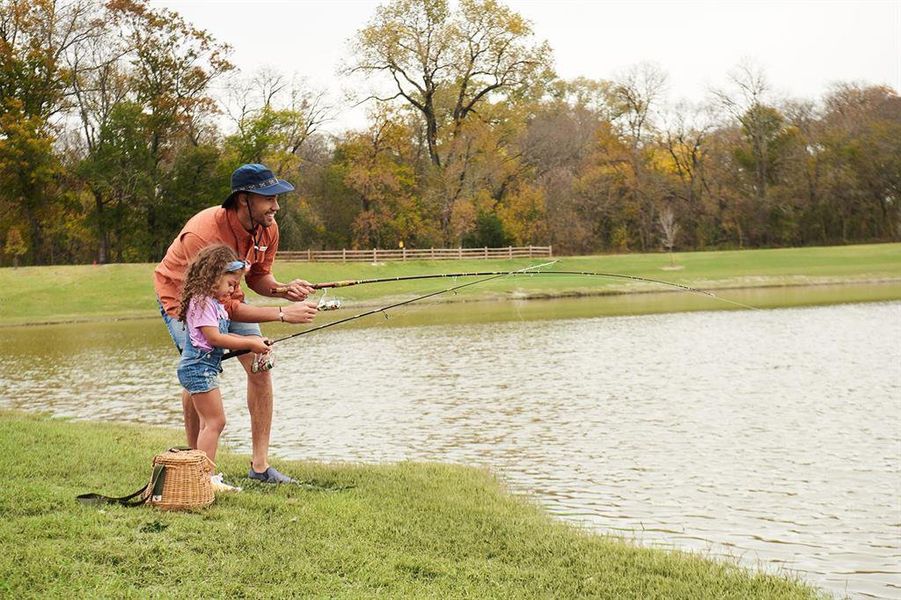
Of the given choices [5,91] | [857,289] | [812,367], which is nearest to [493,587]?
[812,367]

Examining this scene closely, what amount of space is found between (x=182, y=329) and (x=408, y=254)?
47746 millimetres

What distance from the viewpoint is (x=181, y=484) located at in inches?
245

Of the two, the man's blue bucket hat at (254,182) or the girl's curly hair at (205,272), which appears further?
the man's blue bucket hat at (254,182)

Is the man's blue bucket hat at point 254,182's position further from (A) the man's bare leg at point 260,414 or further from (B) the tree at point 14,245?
(B) the tree at point 14,245

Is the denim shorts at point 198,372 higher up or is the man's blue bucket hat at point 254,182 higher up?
the man's blue bucket hat at point 254,182

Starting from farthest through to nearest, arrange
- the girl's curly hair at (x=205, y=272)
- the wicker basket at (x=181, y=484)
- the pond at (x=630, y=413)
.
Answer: the pond at (x=630, y=413) < the girl's curly hair at (x=205, y=272) < the wicker basket at (x=181, y=484)

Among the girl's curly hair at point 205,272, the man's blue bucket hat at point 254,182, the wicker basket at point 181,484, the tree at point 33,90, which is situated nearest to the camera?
the wicker basket at point 181,484

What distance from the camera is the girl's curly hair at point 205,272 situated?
265 inches

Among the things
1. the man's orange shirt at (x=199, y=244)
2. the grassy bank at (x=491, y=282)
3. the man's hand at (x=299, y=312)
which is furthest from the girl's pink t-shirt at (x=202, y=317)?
the grassy bank at (x=491, y=282)

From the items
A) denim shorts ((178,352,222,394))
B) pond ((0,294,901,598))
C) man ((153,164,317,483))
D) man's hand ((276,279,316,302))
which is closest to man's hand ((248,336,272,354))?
man ((153,164,317,483))

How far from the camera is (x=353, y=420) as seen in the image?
12570mm

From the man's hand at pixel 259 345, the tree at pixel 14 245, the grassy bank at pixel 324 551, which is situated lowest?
the grassy bank at pixel 324 551

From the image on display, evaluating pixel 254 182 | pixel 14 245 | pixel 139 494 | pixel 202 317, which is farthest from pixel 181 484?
pixel 14 245

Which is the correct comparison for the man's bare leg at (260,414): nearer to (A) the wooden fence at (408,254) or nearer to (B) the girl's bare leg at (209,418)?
(B) the girl's bare leg at (209,418)
